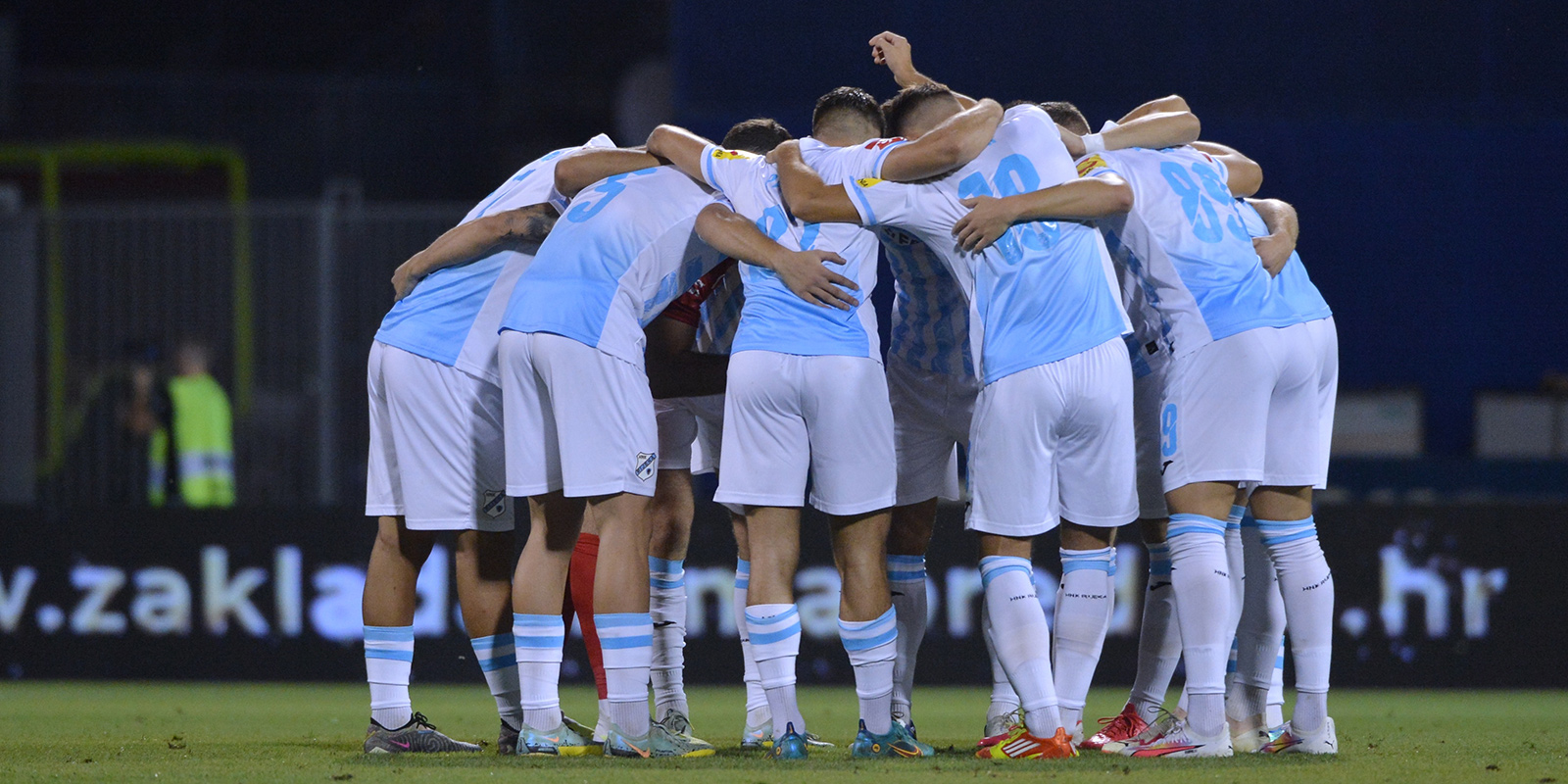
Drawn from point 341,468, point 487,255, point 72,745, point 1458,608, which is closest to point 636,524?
point 487,255

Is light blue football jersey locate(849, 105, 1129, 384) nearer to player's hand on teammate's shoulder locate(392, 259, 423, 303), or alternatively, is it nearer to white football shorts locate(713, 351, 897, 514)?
white football shorts locate(713, 351, 897, 514)

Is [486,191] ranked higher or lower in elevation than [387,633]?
higher

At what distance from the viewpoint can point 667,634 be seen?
575 centimetres

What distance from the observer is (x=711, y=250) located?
5.39 m

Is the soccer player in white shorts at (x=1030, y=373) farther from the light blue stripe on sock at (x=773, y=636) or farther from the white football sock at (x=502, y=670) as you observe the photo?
the white football sock at (x=502, y=670)

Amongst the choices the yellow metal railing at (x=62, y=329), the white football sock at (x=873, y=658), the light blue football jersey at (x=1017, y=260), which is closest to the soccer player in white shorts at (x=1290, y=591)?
the light blue football jersey at (x=1017, y=260)

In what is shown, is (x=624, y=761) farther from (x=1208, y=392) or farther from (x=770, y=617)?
(x=1208, y=392)

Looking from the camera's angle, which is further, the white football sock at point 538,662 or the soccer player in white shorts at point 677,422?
the soccer player in white shorts at point 677,422

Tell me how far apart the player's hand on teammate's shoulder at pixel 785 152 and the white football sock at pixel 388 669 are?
2004mm

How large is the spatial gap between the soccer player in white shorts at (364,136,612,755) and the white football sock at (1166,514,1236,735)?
7.36 feet

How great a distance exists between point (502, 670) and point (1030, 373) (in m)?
2.11

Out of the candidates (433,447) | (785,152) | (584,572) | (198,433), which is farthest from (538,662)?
(198,433)

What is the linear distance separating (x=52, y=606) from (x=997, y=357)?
22.5 ft

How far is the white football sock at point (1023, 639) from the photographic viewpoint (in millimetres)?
4758
